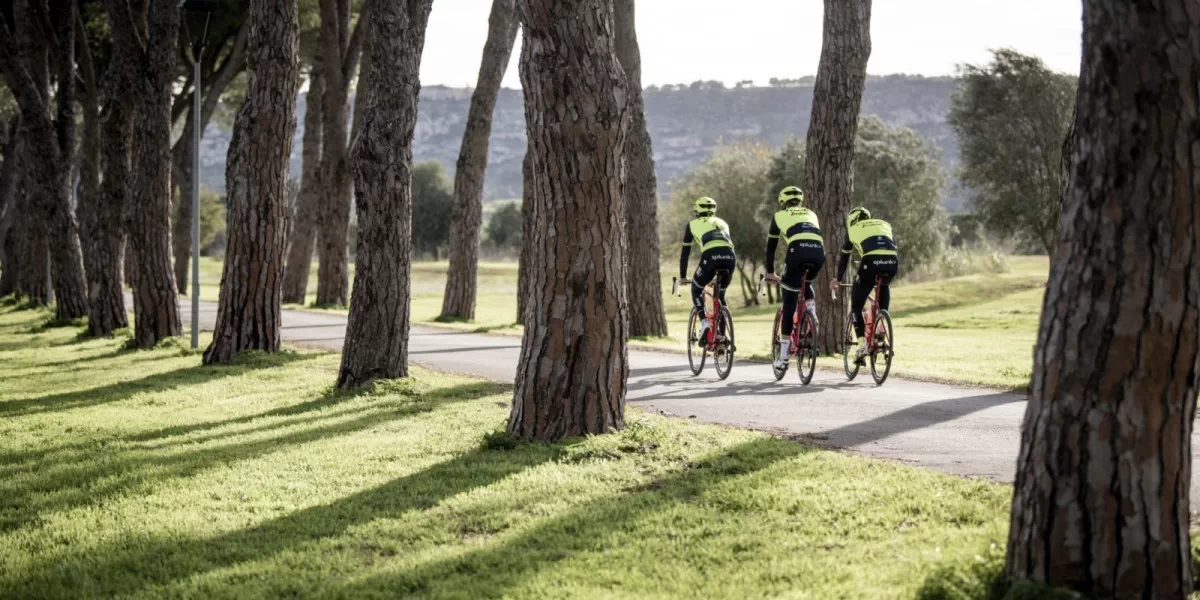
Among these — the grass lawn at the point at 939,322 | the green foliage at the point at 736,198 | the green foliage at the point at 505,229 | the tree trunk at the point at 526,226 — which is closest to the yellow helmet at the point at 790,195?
the grass lawn at the point at 939,322

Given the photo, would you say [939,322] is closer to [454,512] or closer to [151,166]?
[151,166]

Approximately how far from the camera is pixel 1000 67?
48125mm

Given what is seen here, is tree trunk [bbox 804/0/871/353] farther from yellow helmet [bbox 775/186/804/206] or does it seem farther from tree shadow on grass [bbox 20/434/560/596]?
tree shadow on grass [bbox 20/434/560/596]

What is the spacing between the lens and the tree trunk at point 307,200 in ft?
112

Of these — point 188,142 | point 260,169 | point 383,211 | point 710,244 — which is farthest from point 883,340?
point 188,142

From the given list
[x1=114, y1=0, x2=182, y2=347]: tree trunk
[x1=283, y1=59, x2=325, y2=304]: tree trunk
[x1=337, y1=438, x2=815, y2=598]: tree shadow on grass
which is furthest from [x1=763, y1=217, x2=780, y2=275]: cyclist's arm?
[x1=283, y1=59, x2=325, y2=304]: tree trunk

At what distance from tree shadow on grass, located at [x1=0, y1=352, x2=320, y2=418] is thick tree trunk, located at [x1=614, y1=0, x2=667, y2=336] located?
744cm

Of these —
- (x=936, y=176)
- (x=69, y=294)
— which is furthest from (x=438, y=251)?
(x=69, y=294)

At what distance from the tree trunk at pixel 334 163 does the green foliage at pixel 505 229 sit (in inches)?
3239

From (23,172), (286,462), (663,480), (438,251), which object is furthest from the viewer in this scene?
(438,251)

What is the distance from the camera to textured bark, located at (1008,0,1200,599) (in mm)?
4473

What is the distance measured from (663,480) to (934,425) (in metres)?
3.55

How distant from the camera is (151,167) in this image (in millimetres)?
18312

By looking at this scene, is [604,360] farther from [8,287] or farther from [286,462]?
[8,287]
